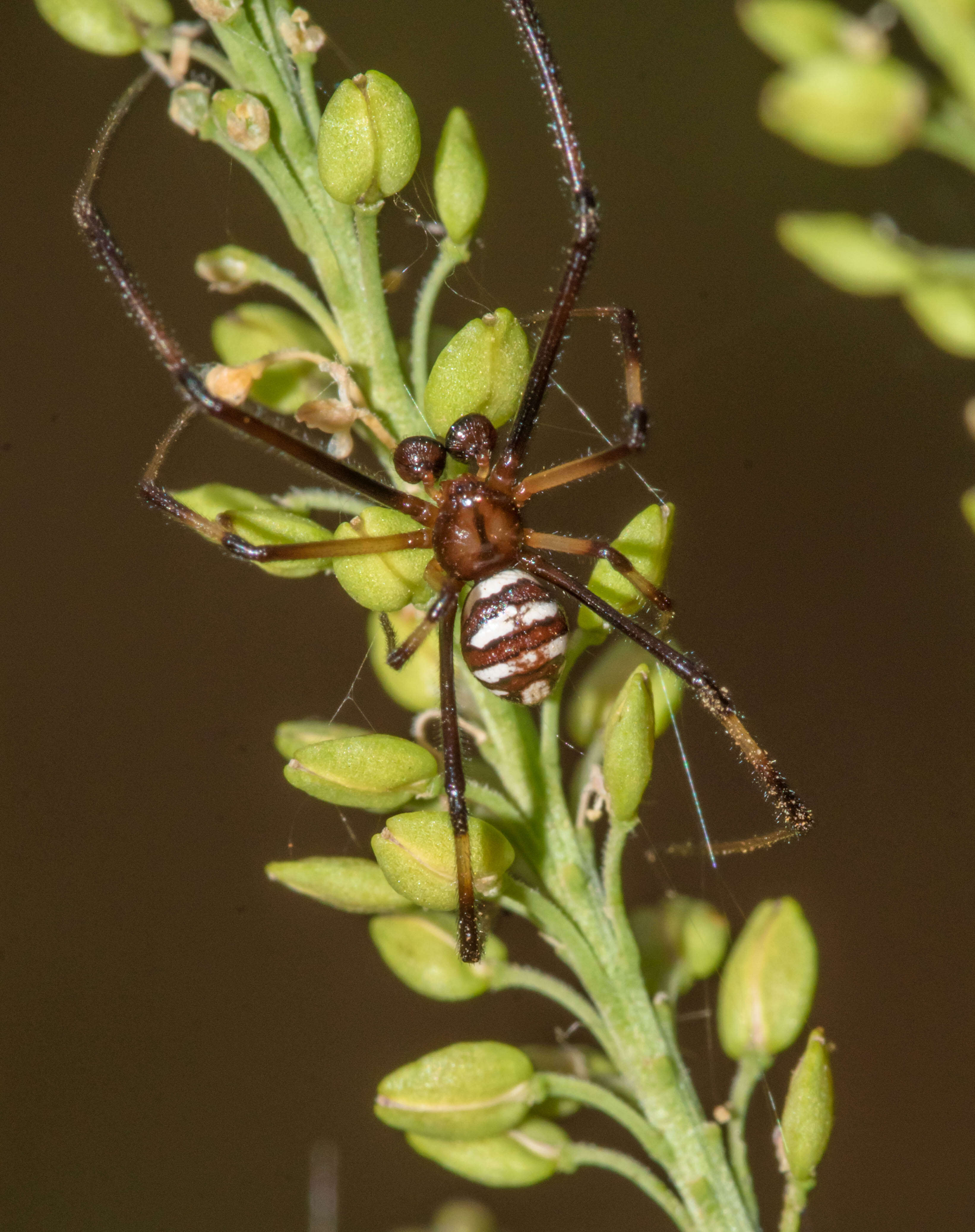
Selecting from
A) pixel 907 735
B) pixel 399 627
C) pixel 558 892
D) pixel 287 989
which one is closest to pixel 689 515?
pixel 907 735

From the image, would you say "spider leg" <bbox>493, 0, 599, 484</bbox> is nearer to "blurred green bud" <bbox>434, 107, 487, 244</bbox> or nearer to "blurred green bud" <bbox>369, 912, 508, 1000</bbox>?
"blurred green bud" <bbox>434, 107, 487, 244</bbox>

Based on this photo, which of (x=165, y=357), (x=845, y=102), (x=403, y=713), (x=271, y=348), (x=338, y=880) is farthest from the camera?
(x=403, y=713)

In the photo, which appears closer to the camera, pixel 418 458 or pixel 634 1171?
pixel 634 1171

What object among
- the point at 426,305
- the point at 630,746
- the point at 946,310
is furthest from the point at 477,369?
the point at 946,310

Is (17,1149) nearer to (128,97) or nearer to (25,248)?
(25,248)

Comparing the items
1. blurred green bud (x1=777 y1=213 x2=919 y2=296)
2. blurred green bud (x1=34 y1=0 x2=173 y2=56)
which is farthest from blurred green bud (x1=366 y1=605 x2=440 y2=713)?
blurred green bud (x1=777 y1=213 x2=919 y2=296)

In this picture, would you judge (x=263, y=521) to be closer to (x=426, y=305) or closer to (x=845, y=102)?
(x=426, y=305)
